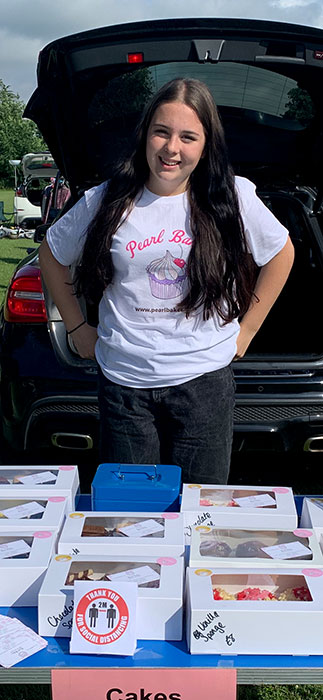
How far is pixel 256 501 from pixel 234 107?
187 centimetres

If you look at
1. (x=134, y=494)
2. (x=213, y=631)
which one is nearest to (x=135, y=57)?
(x=134, y=494)

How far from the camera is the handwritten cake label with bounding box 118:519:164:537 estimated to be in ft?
5.26

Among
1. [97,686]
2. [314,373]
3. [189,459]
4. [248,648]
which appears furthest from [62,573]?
[314,373]

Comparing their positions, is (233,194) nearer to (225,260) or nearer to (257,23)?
(225,260)

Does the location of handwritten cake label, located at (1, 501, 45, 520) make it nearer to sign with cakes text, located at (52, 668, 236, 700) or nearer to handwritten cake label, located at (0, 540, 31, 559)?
handwritten cake label, located at (0, 540, 31, 559)

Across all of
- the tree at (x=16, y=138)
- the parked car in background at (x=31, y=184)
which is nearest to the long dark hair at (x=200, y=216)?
the parked car in background at (x=31, y=184)

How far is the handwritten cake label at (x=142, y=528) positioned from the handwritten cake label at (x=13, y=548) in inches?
8.1

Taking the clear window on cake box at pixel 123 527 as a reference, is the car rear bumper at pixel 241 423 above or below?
below

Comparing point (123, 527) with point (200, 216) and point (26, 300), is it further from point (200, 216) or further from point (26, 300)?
point (26, 300)

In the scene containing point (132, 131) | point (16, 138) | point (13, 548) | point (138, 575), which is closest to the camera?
point (138, 575)

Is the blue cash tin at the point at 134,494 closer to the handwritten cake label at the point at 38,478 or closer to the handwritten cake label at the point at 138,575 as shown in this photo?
the handwritten cake label at the point at 38,478

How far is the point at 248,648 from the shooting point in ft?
4.38

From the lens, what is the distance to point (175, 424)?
2004mm

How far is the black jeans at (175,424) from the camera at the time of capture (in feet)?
6.42
